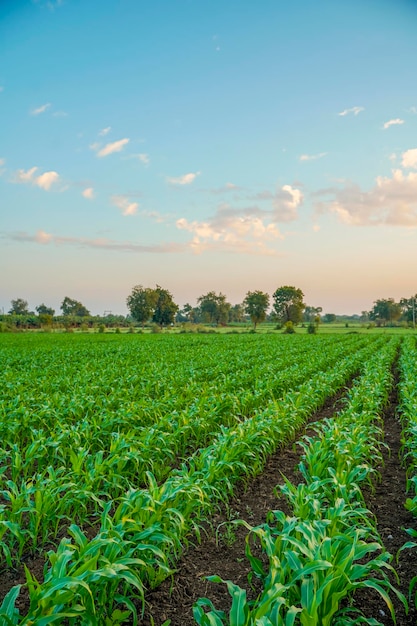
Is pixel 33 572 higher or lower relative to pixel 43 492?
lower

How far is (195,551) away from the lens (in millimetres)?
4449

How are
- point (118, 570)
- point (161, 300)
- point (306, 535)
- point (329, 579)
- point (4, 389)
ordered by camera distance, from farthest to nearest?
point (161, 300) → point (4, 389) → point (306, 535) → point (118, 570) → point (329, 579)

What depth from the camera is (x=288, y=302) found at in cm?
11694

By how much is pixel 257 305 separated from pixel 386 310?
57.9 metres

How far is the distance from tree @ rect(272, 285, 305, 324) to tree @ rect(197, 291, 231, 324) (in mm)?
25076

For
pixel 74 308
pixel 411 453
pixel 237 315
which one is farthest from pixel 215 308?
pixel 411 453

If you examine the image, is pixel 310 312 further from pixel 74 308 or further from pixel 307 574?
pixel 307 574

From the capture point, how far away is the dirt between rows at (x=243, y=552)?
3.55 m

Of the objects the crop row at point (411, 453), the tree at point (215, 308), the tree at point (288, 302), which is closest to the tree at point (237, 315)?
the tree at point (215, 308)

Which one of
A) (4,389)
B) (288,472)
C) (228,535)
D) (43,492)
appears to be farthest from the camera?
(4,389)

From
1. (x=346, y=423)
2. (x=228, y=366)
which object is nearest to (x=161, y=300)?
(x=228, y=366)

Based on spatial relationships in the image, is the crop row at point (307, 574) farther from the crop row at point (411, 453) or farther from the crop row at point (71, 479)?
the crop row at point (71, 479)

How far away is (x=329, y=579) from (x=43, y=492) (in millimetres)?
2990

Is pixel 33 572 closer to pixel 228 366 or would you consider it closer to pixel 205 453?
pixel 205 453
